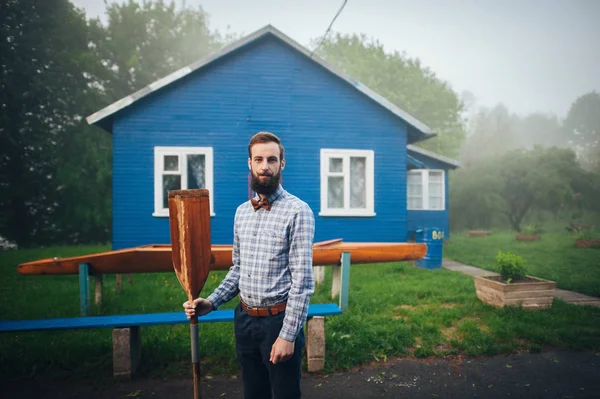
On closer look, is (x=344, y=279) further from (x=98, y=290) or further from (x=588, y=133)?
(x=588, y=133)

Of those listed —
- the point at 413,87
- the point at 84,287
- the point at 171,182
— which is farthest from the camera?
the point at 413,87

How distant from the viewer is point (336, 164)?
36.2 feet

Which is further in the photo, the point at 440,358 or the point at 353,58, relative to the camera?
the point at 353,58

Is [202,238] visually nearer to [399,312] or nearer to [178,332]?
[178,332]

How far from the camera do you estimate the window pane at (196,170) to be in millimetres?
10461

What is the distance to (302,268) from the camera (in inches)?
81.0

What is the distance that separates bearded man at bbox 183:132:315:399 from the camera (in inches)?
82.4

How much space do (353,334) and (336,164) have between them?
23.3 feet

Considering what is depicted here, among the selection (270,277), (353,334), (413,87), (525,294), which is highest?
(413,87)

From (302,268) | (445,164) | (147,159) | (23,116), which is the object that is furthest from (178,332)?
(23,116)

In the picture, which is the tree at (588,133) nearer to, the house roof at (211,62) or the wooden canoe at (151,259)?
the house roof at (211,62)

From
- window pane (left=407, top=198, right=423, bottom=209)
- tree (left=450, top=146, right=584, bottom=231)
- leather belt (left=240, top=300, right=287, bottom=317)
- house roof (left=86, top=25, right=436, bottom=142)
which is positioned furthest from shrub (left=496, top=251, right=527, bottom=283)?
tree (left=450, top=146, right=584, bottom=231)

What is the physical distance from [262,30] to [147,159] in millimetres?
4908

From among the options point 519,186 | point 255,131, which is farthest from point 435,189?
point 519,186
